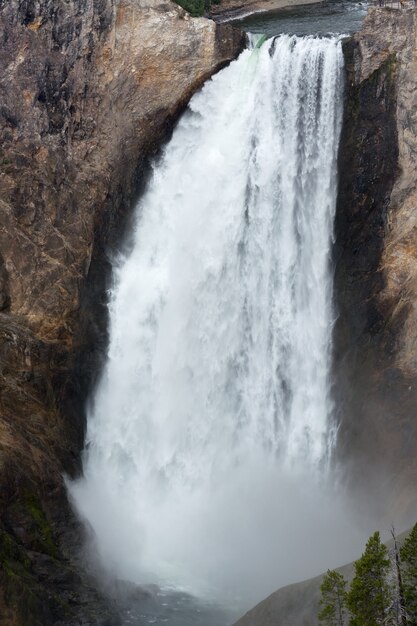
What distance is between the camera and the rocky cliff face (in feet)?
126

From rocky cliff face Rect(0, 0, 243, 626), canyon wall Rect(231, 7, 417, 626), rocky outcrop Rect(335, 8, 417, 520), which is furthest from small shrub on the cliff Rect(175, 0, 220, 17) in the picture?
rocky outcrop Rect(335, 8, 417, 520)

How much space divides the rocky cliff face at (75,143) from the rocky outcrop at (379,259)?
7.40 metres

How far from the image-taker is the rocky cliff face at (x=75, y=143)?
1510 inches

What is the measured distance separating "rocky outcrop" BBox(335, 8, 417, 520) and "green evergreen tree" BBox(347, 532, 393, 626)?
39.4 ft

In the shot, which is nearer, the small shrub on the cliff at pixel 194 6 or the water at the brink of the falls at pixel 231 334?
the water at the brink of the falls at pixel 231 334

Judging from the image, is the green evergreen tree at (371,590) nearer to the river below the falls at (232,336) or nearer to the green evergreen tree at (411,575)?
the green evergreen tree at (411,575)

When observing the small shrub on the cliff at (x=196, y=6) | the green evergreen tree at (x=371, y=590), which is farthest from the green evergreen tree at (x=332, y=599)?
the small shrub on the cliff at (x=196, y=6)

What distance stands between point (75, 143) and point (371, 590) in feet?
83.5

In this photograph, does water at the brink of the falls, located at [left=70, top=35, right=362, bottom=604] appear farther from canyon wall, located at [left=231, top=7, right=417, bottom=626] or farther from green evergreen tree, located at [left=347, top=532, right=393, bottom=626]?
green evergreen tree, located at [left=347, top=532, right=393, bottom=626]

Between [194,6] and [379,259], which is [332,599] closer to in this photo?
[379,259]

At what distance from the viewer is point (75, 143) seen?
39.4m

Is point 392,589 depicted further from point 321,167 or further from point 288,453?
point 321,167

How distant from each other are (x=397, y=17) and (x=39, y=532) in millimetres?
26622

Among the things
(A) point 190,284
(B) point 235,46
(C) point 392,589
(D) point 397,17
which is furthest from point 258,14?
(C) point 392,589
